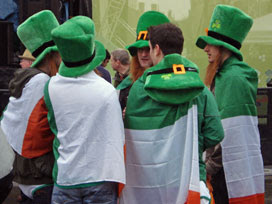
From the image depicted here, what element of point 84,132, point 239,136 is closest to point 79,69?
point 84,132

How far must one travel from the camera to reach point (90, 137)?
9.67 feet

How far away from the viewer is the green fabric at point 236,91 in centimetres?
376

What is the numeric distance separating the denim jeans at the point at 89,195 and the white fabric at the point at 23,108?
22.0 inches

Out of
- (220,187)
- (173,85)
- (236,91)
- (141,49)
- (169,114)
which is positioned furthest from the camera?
(141,49)

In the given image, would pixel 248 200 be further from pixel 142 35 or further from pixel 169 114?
pixel 142 35

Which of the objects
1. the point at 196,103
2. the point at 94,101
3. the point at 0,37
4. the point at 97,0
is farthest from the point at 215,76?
the point at 97,0

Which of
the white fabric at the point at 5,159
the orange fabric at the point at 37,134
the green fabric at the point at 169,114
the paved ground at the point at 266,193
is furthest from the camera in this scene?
the paved ground at the point at 266,193

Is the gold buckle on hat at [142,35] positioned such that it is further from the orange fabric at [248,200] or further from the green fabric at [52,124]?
the orange fabric at [248,200]

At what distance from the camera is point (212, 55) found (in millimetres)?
4000

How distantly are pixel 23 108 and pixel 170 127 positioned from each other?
1.05 m

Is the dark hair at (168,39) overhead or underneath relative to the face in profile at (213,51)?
overhead

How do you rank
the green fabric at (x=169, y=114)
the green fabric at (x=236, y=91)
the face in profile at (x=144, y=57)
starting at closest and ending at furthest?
the green fabric at (x=169, y=114) < the green fabric at (x=236, y=91) < the face in profile at (x=144, y=57)

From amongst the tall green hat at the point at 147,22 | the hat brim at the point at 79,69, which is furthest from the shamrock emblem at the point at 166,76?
the tall green hat at the point at 147,22

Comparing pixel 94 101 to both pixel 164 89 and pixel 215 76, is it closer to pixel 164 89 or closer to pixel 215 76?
pixel 164 89
